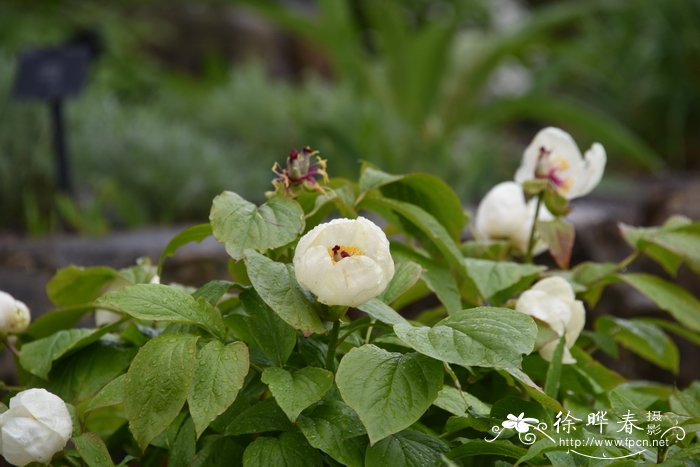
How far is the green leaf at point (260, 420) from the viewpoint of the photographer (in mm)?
964

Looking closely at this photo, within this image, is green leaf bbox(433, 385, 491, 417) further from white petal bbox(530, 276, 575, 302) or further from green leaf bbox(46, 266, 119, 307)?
green leaf bbox(46, 266, 119, 307)

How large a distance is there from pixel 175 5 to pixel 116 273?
6434 mm

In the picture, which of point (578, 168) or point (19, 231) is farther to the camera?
point (19, 231)

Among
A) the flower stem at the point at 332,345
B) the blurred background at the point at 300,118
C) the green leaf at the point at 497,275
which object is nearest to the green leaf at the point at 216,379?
the flower stem at the point at 332,345

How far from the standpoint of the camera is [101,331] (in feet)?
3.63

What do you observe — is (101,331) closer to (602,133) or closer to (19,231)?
(19,231)

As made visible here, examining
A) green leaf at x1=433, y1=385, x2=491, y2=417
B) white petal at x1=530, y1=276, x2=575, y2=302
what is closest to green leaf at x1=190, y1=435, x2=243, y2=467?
green leaf at x1=433, y1=385, x2=491, y2=417

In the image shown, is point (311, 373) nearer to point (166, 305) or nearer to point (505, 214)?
point (166, 305)

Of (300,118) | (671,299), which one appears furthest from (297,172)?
(300,118)

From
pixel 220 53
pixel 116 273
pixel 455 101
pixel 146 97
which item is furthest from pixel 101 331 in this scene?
pixel 220 53

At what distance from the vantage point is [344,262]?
3.03ft

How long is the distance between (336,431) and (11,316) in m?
0.47

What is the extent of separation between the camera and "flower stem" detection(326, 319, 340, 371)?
1001 mm

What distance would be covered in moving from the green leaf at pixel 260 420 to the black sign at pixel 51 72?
6.86 ft
